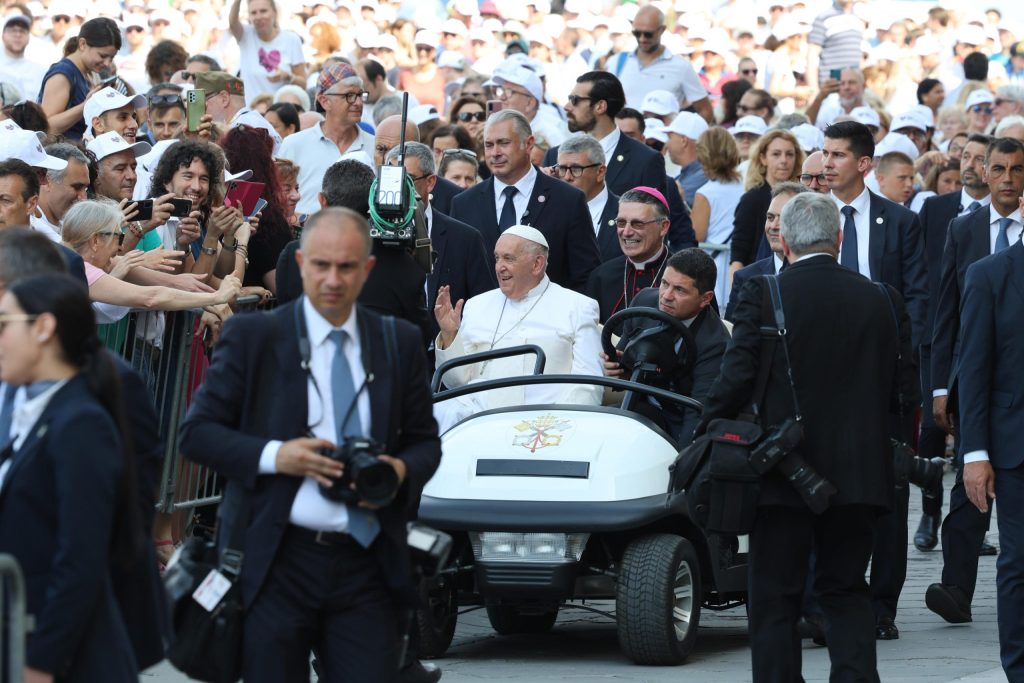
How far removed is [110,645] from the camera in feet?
15.6

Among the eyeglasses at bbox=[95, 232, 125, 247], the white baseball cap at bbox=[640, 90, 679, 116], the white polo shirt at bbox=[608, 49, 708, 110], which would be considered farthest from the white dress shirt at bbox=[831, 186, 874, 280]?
the white polo shirt at bbox=[608, 49, 708, 110]

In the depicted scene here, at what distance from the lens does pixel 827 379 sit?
Result: 271 inches

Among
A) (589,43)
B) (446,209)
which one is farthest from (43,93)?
(589,43)

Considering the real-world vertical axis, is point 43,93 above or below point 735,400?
above

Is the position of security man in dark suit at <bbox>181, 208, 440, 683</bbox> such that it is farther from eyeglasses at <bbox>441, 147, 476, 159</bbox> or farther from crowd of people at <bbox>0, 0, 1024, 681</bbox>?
eyeglasses at <bbox>441, 147, 476, 159</bbox>

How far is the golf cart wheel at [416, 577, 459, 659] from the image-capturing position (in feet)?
27.4

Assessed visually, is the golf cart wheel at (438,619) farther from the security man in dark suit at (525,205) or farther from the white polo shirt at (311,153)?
the white polo shirt at (311,153)

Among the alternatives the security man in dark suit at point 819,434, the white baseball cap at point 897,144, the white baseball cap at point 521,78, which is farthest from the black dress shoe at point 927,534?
the security man in dark suit at point 819,434

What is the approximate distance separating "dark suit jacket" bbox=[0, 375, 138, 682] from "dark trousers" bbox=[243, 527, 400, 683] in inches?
25.9

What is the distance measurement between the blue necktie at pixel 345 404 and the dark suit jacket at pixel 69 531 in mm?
836

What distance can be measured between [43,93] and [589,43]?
11.0 meters

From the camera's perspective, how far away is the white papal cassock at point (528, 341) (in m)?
9.30

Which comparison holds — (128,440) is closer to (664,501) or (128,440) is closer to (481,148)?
(664,501)

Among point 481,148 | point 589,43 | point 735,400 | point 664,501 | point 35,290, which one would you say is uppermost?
point 589,43
